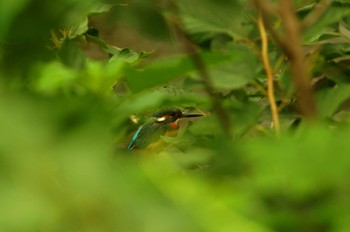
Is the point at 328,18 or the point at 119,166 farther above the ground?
the point at 328,18

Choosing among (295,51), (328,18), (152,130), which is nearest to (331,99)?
(328,18)

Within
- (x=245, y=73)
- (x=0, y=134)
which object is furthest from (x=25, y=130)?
(x=245, y=73)

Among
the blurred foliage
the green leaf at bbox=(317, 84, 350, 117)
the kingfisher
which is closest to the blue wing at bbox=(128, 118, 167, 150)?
the kingfisher

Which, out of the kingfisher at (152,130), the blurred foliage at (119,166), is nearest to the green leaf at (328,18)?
the blurred foliage at (119,166)

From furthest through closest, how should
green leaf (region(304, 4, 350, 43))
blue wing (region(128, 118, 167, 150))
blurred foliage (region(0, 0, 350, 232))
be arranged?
blue wing (region(128, 118, 167, 150)), green leaf (region(304, 4, 350, 43)), blurred foliage (region(0, 0, 350, 232))

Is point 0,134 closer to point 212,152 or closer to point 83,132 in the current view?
point 83,132

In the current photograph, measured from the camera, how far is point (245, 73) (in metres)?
0.72

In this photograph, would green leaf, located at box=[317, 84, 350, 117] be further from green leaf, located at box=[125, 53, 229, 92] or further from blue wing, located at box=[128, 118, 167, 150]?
blue wing, located at box=[128, 118, 167, 150]

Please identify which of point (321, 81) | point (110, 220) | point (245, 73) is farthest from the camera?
point (321, 81)

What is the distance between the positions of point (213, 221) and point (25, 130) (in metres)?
Answer: 0.09

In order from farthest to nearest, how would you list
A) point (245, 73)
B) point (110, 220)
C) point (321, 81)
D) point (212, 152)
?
1. point (321, 81)
2. point (245, 73)
3. point (212, 152)
4. point (110, 220)

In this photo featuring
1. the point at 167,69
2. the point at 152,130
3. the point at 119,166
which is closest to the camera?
the point at 119,166

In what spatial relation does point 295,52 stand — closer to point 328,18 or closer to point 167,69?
point 167,69

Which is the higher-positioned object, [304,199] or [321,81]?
[321,81]
